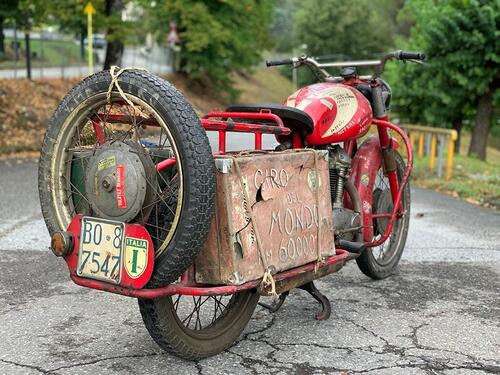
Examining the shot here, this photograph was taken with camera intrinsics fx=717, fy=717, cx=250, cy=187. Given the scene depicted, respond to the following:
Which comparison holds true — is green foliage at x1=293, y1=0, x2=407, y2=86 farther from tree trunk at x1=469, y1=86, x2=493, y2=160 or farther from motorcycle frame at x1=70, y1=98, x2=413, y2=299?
motorcycle frame at x1=70, y1=98, x2=413, y2=299

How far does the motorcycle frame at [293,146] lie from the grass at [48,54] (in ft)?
59.7

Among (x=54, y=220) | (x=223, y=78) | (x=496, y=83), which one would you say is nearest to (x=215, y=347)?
(x=54, y=220)

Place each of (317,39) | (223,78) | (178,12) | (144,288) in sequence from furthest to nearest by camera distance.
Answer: (317,39) → (223,78) → (178,12) → (144,288)

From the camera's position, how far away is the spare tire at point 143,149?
3105mm

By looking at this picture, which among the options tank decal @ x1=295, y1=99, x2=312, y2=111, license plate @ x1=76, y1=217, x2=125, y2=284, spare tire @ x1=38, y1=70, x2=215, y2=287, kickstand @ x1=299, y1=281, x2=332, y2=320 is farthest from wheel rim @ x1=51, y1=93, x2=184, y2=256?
kickstand @ x1=299, y1=281, x2=332, y2=320

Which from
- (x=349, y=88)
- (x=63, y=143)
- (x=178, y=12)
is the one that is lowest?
(x=63, y=143)

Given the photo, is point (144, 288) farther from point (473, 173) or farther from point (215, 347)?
point (473, 173)

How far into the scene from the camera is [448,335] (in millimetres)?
4020

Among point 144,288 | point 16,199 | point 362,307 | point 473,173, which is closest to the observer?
point 144,288

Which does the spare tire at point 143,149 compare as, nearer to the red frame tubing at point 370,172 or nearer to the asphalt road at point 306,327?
the asphalt road at point 306,327

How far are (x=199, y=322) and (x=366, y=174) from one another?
1625mm

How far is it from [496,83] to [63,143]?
15394 mm

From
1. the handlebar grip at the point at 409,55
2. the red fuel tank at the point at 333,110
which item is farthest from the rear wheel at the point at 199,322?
the handlebar grip at the point at 409,55

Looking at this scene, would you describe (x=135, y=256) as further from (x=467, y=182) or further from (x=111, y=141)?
(x=467, y=182)
